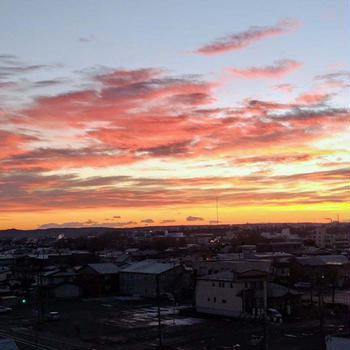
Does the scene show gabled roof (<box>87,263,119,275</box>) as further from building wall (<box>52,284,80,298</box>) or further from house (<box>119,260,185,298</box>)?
building wall (<box>52,284,80,298</box>)

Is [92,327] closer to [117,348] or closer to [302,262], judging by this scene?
[117,348]

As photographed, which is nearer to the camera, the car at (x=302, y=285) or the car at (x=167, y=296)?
the car at (x=167, y=296)

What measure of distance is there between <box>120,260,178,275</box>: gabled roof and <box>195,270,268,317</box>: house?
821 centimetres

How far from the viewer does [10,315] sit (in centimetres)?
2894

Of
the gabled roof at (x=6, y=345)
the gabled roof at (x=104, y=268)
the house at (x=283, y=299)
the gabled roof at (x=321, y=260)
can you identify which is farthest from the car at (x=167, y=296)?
the gabled roof at (x=6, y=345)

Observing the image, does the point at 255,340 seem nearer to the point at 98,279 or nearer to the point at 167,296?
the point at 167,296

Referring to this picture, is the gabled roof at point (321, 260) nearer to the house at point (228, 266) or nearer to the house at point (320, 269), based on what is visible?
the house at point (320, 269)

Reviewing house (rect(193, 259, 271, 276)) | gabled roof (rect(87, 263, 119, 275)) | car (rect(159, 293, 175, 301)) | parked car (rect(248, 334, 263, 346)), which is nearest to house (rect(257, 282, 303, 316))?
house (rect(193, 259, 271, 276))

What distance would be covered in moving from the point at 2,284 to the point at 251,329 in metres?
26.9

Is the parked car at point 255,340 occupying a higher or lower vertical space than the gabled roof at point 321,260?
lower

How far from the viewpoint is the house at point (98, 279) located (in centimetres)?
3788

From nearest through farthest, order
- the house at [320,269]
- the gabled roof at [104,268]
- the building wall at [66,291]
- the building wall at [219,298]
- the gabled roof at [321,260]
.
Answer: the building wall at [219,298]
the building wall at [66,291]
the house at [320,269]
the gabled roof at [104,268]
the gabled roof at [321,260]

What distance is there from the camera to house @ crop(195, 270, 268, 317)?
26281 millimetres

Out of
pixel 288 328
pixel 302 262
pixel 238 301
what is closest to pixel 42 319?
pixel 238 301
